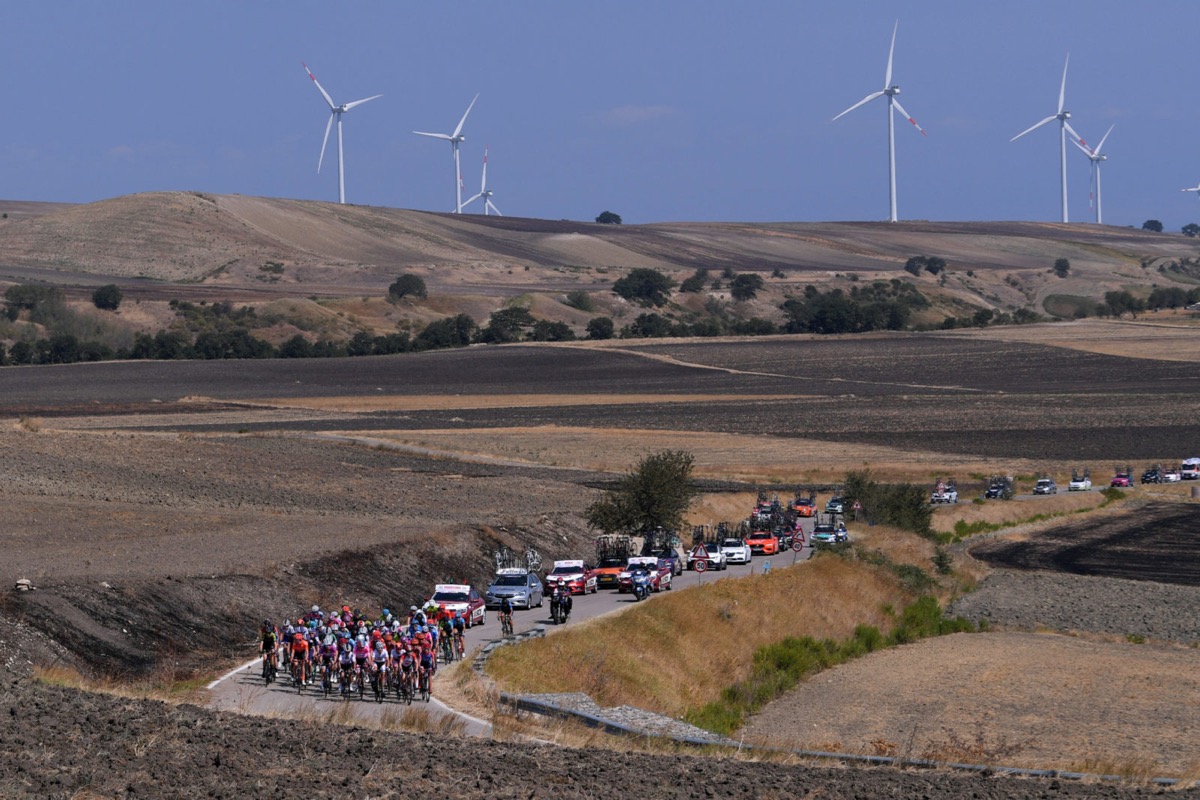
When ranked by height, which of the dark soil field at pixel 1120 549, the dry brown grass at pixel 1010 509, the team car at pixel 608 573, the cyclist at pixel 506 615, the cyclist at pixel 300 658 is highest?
the cyclist at pixel 300 658

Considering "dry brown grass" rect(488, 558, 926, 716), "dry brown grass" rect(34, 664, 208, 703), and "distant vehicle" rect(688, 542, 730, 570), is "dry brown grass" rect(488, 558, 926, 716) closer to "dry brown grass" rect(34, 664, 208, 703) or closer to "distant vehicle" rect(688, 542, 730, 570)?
"distant vehicle" rect(688, 542, 730, 570)

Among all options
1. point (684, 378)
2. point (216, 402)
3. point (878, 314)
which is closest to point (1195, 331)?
point (878, 314)

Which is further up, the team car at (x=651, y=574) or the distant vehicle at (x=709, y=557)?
the team car at (x=651, y=574)

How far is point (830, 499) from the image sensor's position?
7269cm

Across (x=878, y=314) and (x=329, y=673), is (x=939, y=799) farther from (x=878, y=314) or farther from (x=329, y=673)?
(x=878, y=314)

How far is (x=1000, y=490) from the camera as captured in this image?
77000 mm

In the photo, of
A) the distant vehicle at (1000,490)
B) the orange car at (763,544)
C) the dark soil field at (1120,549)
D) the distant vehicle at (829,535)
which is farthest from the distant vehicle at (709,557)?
the distant vehicle at (1000,490)

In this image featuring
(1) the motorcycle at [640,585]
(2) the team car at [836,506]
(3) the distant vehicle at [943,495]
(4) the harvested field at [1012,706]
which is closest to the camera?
(4) the harvested field at [1012,706]

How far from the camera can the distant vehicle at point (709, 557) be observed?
51.8m

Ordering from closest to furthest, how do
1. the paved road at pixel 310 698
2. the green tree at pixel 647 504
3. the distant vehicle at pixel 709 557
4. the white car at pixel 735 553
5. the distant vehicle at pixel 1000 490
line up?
1. the paved road at pixel 310 698
2. the distant vehicle at pixel 709 557
3. the white car at pixel 735 553
4. the green tree at pixel 647 504
5. the distant vehicle at pixel 1000 490

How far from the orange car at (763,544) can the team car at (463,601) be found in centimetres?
1868

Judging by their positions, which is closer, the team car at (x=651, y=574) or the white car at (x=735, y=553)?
the team car at (x=651, y=574)

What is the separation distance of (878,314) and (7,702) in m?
173

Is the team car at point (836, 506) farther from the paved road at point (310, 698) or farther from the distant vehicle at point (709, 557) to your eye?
the paved road at point (310, 698)
